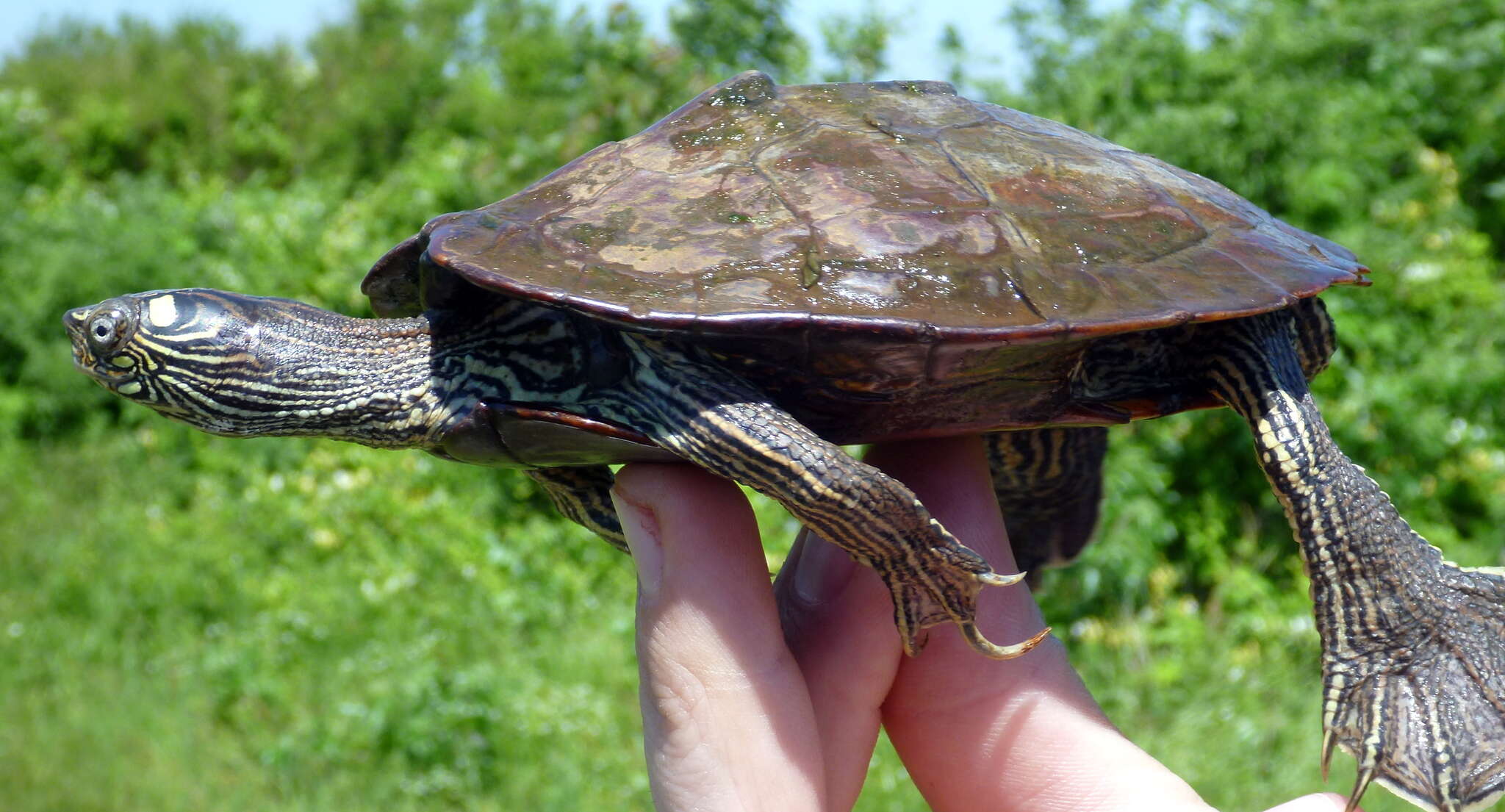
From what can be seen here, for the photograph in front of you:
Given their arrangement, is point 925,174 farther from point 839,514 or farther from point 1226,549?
point 1226,549

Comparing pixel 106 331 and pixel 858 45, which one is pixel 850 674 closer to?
pixel 106 331

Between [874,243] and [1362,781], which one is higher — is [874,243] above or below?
above

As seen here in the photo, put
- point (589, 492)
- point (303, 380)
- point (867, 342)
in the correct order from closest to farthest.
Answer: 1. point (867, 342)
2. point (303, 380)
3. point (589, 492)

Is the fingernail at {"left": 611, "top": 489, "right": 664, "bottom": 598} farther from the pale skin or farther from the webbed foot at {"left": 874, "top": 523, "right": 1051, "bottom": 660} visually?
the webbed foot at {"left": 874, "top": 523, "right": 1051, "bottom": 660}

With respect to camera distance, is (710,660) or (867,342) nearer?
(867,342)

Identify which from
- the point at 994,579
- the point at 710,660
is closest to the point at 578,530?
the point at 710,660

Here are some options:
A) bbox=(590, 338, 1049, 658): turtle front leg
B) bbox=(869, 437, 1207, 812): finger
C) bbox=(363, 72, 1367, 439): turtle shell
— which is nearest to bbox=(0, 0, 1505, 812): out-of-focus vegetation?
bbox=(869, 437, 1207, 812): finger

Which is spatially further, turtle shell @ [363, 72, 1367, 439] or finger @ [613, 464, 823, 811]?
finger @ [613, 464, 823, 811]
